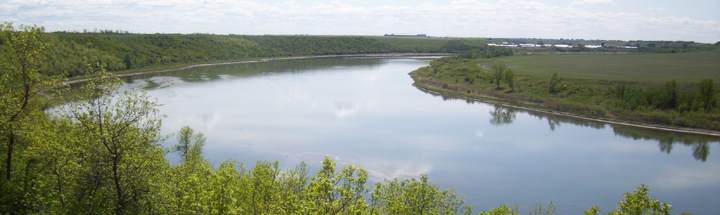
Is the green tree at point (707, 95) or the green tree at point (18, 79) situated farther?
the green tree at point (707, 95)

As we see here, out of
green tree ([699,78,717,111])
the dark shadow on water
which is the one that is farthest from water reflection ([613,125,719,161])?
green tree ([699,78,717,111])

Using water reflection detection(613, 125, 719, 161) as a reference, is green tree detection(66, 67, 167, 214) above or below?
above

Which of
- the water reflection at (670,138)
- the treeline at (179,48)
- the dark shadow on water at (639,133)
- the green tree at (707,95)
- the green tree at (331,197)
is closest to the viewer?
the green tree at (331,197)

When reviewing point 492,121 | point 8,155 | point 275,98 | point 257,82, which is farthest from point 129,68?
point 8,155

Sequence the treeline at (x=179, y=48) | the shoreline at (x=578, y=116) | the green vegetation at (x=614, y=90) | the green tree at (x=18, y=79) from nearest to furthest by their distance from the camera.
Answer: the green tree at (x=18, y=79) < the shoreline at (x=578, y=116) < the green vegetation at (x=614, y=90) < the treeline at (x=179, y=48)

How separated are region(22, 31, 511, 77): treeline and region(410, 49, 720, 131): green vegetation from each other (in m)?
44.1

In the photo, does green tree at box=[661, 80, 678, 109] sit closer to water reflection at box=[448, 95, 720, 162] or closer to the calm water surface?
water reflection at box=[448, 95, 720, 162]

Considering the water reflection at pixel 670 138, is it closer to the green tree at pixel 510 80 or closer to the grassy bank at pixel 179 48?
the green tree at pixel 510 80

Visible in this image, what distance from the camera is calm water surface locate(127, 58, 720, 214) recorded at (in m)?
23.8

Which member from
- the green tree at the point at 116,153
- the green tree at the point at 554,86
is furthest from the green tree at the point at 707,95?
the green tree at the point at 116,153

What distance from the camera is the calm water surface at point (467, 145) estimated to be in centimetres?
2378

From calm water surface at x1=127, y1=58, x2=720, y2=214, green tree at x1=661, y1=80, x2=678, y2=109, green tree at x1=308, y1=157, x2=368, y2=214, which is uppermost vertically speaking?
green tree at x1=308, y1=157, x2=368, y2=214

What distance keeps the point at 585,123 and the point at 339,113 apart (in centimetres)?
2418

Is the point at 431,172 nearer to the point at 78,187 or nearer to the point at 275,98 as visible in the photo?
the point at 78,187
